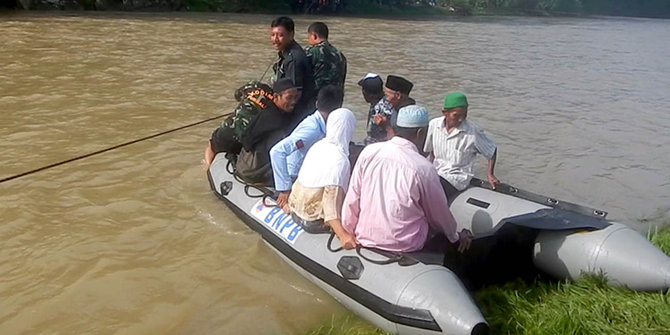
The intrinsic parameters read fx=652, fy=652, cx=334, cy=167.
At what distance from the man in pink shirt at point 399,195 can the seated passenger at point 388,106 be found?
4.58ft

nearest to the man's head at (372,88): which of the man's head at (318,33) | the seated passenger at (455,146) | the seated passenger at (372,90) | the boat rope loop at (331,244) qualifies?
the seated passenger at (372,90)

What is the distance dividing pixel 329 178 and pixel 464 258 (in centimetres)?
100

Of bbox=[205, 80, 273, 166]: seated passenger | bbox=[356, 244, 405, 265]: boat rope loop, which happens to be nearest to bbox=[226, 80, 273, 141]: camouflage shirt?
bbox=[205, 80, 273, 166]: seated passenger

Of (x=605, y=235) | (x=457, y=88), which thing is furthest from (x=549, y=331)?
(x=457, y=88)

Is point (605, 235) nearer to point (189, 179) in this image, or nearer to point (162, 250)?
point (162, 250)

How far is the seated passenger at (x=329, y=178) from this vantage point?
4105 millimetres

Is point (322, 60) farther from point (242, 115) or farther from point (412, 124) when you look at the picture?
point (412, 124)

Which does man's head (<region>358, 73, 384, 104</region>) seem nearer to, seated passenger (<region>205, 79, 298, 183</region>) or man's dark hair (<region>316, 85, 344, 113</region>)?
seated passenger (<region>205, 79, 298, 183</region>)

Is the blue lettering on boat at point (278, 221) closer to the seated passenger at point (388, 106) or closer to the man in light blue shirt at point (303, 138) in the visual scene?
the man in light blue shirt at point (303, 138)

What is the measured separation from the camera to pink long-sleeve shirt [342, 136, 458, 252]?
353 centimetres

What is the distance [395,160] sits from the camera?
139 inches

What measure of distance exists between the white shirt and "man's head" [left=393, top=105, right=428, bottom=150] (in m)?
1.34

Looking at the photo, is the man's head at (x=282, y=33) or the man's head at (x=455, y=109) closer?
the man's head at (x=455, y=109)

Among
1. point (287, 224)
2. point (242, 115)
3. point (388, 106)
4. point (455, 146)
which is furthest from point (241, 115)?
point (455, 146)
